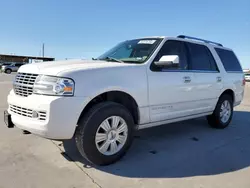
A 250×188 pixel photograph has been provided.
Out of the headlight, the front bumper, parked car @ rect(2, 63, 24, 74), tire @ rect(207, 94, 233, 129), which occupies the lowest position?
tire @ rect(207, 94, 233, 129)

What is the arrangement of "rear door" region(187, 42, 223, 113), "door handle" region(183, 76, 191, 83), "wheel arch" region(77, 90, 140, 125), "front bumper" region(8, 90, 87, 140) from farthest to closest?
"rear door" region(187, 42, 223, 113) → "door handle" region(183, 76, 191, 83) → "wheel arch" region(77, 90, 140, 125) → "front bumper" region(8, 90, 87, 140)

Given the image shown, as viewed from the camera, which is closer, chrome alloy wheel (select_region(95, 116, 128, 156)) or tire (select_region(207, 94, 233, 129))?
chrome alloy wheel (select_region(95, 116, 128, 156))

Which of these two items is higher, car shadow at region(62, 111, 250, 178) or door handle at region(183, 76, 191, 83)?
door handle at region(183, 76, 191, 83)

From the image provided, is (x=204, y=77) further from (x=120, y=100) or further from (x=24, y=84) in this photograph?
(x=24, y=84)

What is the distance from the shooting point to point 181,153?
378 cm

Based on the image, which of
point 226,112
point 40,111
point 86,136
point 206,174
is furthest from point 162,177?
point 226,112

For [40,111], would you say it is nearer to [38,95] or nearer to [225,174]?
[38,95]

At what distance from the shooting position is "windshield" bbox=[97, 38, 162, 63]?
3832 mm

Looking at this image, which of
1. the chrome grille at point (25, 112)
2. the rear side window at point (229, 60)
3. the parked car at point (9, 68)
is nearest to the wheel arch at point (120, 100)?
the chrome grille at point (25, 112)

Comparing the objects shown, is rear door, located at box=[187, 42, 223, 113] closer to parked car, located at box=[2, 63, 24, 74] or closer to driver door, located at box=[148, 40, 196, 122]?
driver door, located at box=[148, 40, 196, 122]

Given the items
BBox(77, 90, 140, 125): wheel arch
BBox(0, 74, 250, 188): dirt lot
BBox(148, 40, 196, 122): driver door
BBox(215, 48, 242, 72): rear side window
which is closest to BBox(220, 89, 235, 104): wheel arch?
BBox(215, 48, 242, 72): rear side window

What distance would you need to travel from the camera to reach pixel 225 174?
3076 millimetres

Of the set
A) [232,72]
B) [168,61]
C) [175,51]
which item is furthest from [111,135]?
[232,72]

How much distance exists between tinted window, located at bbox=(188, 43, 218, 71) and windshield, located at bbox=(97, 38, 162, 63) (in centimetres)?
92
